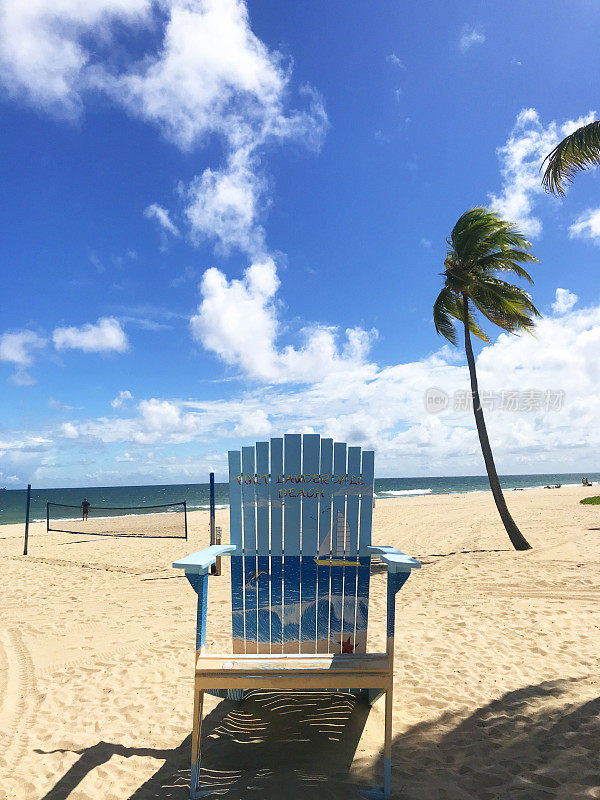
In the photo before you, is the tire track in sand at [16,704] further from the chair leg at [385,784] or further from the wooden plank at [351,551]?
the wooden plank at [351,551]

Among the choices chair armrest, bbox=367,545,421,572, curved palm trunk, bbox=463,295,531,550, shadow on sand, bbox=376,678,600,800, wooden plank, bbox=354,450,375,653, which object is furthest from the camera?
curved palm trunk, bbox=463,295,531,550

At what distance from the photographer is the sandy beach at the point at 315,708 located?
8.49 feet

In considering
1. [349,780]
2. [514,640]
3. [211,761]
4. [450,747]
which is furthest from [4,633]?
[514,640]

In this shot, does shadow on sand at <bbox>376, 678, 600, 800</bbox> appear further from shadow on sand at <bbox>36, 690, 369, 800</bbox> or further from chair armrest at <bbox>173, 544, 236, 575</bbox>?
chair armrest at <bbox>173, 544, 236, 575</bbox>

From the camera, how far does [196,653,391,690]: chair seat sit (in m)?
2.53

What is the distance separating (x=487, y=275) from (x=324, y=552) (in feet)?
33.5

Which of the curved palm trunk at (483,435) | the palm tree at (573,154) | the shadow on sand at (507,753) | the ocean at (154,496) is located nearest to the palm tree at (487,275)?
the curved palm trunk at (483,435)

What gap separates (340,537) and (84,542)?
13456mm

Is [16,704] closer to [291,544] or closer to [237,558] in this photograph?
[237,558]

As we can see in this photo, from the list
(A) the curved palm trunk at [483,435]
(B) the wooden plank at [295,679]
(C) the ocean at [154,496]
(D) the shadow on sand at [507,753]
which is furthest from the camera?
(C) the ocean at [154,496]

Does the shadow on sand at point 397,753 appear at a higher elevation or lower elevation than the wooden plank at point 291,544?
lower

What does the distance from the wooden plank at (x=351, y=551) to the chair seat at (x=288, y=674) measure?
0.60 m

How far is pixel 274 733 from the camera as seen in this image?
311 cm

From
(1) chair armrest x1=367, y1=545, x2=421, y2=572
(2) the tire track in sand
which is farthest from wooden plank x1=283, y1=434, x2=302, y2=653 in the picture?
(2) the tire track in sand
